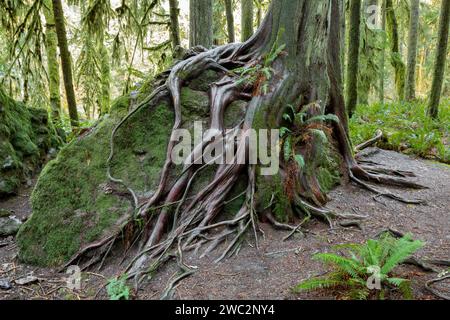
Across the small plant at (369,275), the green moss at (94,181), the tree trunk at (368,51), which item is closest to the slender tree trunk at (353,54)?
the tree trunk at (368,51)

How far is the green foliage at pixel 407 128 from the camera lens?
7.18 m

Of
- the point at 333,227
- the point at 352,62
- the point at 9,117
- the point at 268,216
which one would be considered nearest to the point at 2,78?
the point at 9,117

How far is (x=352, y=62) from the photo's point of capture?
8.63 m

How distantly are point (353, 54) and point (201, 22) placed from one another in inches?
178

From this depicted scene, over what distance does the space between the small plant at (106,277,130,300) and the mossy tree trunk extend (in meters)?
0.14

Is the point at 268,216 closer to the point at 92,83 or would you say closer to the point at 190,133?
the point at 190,133

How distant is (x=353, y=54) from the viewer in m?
8.61

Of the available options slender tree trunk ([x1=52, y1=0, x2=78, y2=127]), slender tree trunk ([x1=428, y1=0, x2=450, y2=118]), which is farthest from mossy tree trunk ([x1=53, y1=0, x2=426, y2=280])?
slender tree trunk ([x1=428, y1=0, x2=450, y2=118])

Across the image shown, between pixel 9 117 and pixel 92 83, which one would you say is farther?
pixel 92 83

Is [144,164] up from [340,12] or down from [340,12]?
down

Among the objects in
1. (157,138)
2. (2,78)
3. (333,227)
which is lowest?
(333,227)

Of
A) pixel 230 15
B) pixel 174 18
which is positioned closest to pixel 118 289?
pixel 174 18

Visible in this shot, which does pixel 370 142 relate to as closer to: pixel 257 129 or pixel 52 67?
pixel 257 129
